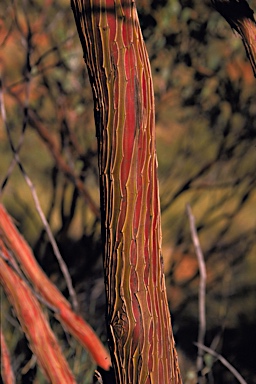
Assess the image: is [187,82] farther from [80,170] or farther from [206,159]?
[80,170]

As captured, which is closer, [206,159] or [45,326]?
[45,326]

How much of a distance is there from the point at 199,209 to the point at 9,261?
44.2 inches

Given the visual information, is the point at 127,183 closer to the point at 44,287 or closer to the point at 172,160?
the point at 44,287

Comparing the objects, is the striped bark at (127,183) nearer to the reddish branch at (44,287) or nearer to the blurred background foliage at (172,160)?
the reddish branch at (44,287)

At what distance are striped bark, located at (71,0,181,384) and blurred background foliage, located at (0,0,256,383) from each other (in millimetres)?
1287

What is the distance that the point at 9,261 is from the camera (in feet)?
5.95

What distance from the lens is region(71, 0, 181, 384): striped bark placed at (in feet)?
3.85

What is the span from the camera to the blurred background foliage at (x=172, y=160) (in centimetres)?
260

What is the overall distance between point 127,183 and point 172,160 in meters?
1.63

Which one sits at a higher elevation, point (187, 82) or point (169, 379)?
point (187, 82)

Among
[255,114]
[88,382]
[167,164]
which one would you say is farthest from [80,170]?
[88,382]

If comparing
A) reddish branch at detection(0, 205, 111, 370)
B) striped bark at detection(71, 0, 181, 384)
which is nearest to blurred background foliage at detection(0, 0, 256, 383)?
reddish branch at detection(0, 205, 111, 370)

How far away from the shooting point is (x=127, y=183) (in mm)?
1178

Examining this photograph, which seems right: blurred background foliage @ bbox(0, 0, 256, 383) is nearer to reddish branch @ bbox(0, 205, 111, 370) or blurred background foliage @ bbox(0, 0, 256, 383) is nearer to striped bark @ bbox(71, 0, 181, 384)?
reddish branch @ bbox(0, 205, 111, 370)
